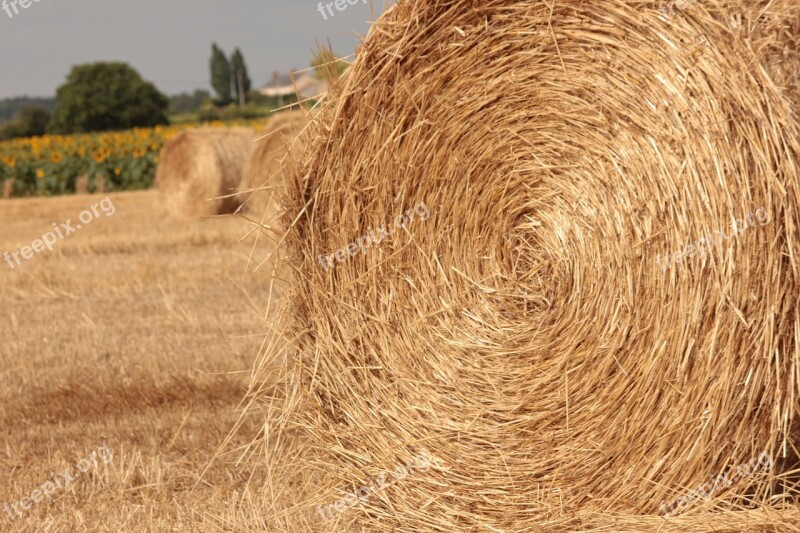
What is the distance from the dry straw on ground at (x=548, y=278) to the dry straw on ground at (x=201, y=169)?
925cm

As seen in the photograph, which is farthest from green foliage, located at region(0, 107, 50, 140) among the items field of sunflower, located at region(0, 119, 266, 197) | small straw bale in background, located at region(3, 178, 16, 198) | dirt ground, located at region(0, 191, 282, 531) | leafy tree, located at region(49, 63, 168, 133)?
dirt ground, located at region(0, 191, 282, 531)

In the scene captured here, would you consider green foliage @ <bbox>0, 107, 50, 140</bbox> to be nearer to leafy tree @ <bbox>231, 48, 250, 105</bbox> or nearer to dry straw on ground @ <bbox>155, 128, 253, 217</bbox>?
leafy tree @ <bbox>231, 48, 250, 105</bbox>

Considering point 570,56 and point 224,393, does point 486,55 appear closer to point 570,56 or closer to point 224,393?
point 570,56

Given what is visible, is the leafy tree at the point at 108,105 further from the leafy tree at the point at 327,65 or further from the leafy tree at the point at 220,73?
the leafy tree at the point at 327,65

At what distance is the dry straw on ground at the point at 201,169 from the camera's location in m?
13.2

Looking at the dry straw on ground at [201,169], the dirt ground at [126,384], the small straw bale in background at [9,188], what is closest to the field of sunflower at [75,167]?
the small straw bale in background at [9,188]

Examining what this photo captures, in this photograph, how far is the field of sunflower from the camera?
827 inches

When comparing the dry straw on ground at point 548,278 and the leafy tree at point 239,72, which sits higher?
the leafy tree at point 239,72

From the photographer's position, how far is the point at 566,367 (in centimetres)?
339

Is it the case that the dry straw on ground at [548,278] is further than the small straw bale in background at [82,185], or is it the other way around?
the small straw bale in background at [82,185]

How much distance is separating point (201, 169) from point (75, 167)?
9517mm

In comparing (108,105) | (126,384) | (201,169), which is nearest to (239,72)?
(108,105)

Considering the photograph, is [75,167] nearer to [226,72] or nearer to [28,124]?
[28,124]

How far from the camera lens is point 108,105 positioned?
45.2 m
